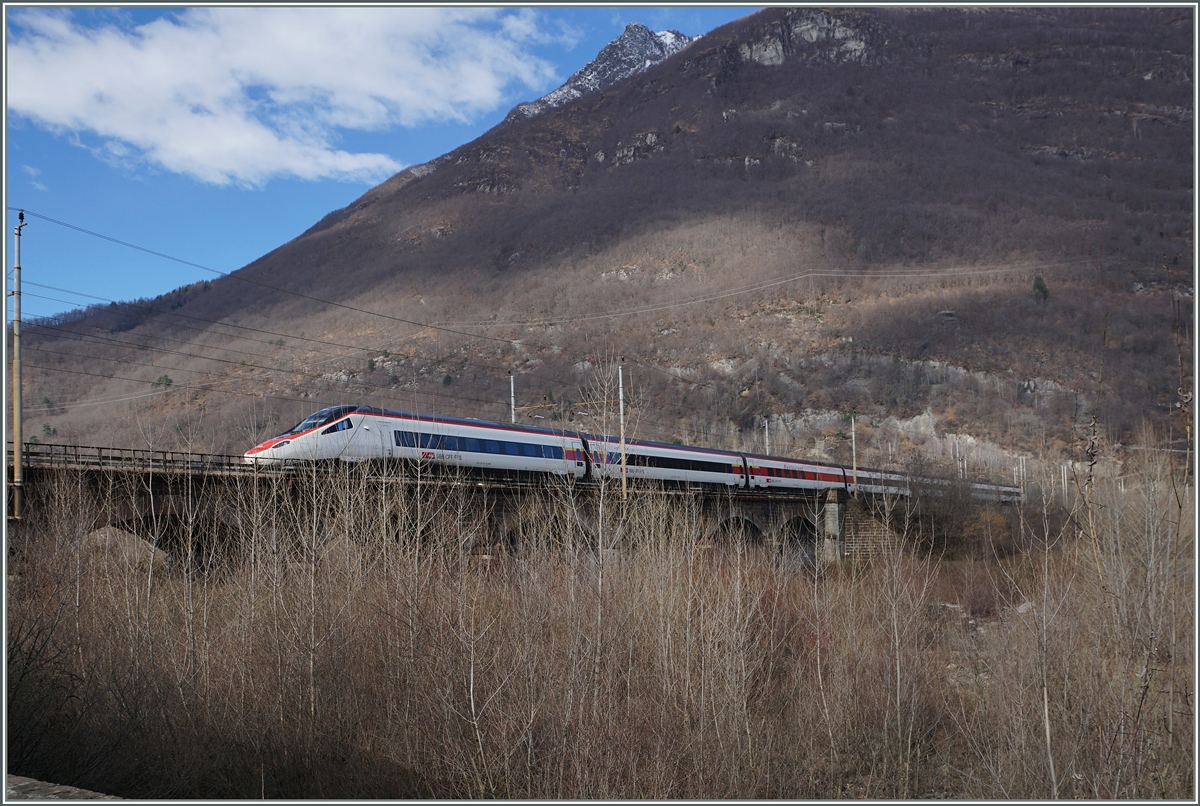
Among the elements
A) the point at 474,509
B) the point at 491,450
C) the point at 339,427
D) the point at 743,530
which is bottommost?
the point at 743,530

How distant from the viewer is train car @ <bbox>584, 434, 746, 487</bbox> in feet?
108

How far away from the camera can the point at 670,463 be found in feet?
120

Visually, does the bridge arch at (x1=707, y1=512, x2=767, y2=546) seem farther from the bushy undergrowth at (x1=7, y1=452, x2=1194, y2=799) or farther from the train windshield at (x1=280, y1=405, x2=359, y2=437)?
the train windshield at (x1=280, y1=405, x2=359, y2=437)

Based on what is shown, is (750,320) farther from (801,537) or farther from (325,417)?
(325,417)

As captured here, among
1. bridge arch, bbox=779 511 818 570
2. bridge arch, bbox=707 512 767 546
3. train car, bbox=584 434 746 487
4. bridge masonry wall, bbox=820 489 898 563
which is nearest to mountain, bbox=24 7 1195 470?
train car, bbox=584 434 746 487

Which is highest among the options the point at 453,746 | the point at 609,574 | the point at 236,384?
the point at 236,384

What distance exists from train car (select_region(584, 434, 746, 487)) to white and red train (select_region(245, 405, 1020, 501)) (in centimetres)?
4

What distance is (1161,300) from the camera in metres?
113

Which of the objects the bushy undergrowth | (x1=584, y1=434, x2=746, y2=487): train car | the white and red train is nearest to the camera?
the bushy undergrowth

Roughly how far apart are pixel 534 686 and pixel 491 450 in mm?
16109

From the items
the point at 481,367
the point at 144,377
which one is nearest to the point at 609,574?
the point at 481,367

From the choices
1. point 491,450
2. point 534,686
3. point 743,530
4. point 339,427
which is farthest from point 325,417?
point 743,530

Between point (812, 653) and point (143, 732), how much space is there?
16.4 meters

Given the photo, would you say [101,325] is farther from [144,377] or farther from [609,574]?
[609,574]
